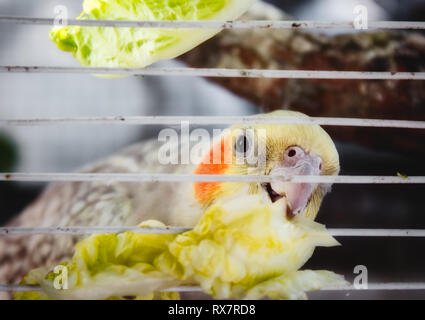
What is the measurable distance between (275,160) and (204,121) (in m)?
0.23

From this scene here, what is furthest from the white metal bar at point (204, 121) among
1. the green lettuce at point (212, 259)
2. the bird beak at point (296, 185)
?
the green lettuce at point (212, 259)

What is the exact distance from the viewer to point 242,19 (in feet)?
4.07

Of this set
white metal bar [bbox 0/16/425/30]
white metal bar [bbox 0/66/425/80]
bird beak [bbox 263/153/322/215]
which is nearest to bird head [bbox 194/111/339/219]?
bird beak [bbox 263/153/322/215]

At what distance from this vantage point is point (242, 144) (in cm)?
128

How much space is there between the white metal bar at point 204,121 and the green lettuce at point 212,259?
0.73ft

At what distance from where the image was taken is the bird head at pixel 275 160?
1.27m

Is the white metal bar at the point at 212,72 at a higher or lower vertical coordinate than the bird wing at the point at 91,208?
higher

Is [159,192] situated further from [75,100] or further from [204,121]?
[75,100]

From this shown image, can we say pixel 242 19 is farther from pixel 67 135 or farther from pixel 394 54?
pixel 67 135

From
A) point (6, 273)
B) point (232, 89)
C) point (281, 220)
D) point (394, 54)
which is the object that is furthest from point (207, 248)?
point (394, 54)

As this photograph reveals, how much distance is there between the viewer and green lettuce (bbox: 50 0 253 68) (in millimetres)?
1229

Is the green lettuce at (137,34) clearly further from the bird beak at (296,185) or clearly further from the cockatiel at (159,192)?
the bird beak at (296,185)

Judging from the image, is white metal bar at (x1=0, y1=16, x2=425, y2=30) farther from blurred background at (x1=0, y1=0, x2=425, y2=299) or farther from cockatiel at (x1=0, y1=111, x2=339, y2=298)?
cockatiel at (x1=0, y1=111, x2=339, y2=298)

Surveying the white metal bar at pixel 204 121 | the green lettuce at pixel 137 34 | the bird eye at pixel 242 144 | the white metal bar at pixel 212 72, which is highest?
the green lettuce at pixel 137 34
